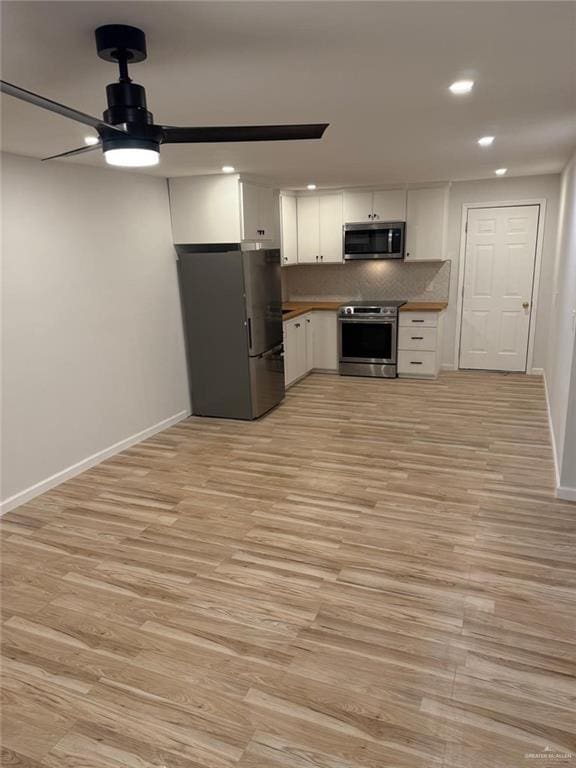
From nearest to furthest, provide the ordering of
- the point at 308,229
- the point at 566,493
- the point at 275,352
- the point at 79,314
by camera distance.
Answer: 1. the point at 566,493
2. the point at 79,314
3. the point at 275,352
4. the point at 308,229

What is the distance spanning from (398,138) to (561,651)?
10.1 feet

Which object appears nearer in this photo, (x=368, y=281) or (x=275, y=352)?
(x=275, y=352)

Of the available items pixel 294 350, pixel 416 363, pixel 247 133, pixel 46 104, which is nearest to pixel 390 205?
pixel 416 363

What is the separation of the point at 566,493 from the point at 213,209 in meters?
3.83

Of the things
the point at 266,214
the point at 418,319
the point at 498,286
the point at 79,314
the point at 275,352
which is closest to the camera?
the point at 79,314

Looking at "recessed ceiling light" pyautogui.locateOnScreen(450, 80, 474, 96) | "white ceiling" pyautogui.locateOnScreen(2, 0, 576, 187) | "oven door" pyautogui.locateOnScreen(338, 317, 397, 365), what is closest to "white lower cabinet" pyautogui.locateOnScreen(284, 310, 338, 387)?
"oven door" pyautogui.locateOnScreen(338, 317, 397, 365)

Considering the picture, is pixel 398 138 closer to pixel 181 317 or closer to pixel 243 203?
pixel 243 203

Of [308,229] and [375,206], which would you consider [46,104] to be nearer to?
[375,206]

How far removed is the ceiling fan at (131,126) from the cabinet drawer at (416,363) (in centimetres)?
495

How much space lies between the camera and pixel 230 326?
5008mm

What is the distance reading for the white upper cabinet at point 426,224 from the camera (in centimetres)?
623

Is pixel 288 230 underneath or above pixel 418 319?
above

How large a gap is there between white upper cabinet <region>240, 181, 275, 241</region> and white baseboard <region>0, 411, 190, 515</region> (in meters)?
2.01

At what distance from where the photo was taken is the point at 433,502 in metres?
3.42
